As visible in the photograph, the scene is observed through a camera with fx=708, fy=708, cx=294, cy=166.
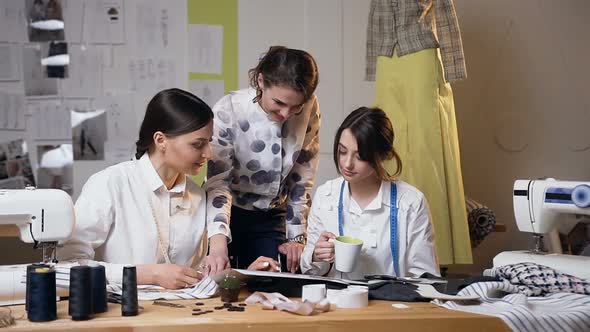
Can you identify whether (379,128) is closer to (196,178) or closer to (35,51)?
(196,178)

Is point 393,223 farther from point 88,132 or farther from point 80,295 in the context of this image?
point 88,132

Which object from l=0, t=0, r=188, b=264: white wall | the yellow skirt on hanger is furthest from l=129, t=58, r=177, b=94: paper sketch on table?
the yellow skirt on hanger

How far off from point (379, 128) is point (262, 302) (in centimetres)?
98

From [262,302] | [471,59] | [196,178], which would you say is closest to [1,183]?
[196,178]

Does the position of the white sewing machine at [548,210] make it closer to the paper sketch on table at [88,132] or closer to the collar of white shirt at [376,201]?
the collar of white shirt at [376,201]

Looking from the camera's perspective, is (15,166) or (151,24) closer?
(15,166)

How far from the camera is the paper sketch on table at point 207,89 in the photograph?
411 centimetres

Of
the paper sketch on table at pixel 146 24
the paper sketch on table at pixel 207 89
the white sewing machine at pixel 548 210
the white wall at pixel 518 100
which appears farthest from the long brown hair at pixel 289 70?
the white wall at pixel 518 100

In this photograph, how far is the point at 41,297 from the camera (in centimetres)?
163

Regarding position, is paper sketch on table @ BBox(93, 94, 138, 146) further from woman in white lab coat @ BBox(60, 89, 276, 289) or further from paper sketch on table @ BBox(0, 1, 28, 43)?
woman in white lab coat @ BBox(60, 89, 276, 289)

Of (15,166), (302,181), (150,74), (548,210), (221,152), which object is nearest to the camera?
(548,210)

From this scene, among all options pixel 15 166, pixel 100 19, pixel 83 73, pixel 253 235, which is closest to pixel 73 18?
pixel 100 19

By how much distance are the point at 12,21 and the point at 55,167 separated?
2.80ft

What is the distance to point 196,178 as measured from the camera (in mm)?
4109
